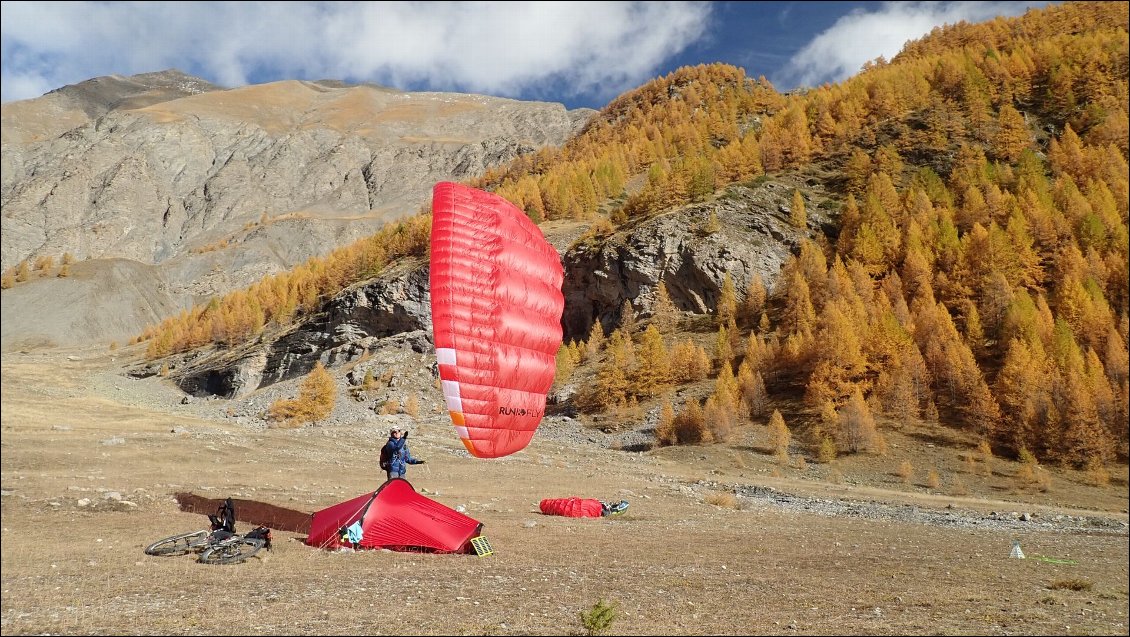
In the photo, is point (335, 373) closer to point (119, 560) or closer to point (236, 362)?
point (236, 362)

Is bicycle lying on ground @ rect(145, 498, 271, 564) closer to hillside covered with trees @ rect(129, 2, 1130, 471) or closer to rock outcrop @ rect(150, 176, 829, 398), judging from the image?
hillside covered with trees @ rect(129, 2, 1130, 471)

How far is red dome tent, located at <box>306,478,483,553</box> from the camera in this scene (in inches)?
444

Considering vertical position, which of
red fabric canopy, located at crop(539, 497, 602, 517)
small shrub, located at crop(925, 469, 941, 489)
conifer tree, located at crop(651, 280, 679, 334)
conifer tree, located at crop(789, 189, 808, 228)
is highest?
conifer tree, located at crop(789, 189, 808, 228)

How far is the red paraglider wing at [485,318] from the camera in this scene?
911 centimetres

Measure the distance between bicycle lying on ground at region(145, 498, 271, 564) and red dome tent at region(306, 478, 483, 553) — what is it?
125 cm

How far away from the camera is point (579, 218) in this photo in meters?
86.4

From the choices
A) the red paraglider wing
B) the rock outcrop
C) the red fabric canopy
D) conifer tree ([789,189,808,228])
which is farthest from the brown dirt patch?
conifer tree ([789,189,808,228])

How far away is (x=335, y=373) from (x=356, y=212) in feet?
410

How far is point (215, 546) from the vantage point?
31.2 feet

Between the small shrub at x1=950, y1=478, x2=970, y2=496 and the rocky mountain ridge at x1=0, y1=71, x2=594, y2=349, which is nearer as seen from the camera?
the small shrub at x1=950, y1=478, x2=970, y2=496

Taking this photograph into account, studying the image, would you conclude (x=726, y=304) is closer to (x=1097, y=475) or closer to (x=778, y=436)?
(x=778, y=436)

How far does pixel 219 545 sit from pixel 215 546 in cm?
6

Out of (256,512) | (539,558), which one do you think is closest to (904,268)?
(539,558)

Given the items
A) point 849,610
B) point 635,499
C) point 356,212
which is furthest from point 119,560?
point 356,212
